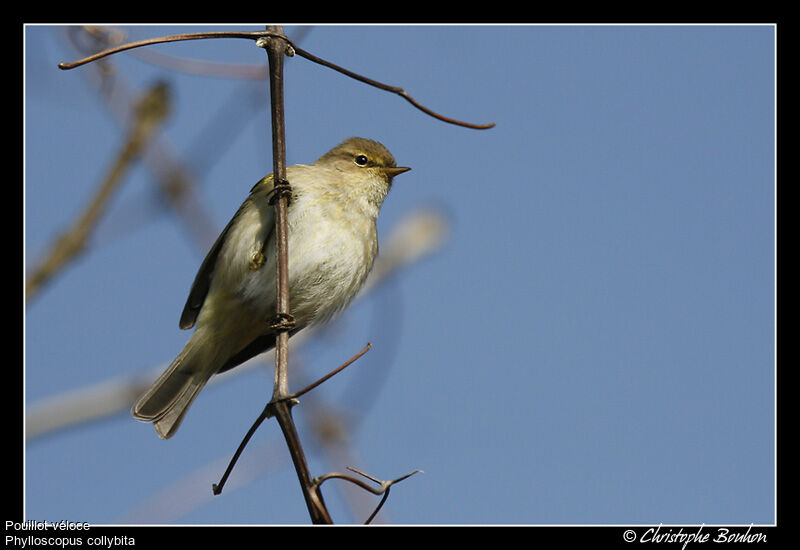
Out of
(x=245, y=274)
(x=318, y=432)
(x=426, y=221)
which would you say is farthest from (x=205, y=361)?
(x=318, y=432)

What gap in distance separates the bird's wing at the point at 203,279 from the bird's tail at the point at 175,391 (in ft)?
0.54

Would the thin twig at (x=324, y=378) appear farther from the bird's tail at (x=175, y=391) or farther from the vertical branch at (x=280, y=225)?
the bird's tail at (x=175, y=391)

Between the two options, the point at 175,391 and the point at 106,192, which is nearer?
the point at 106,192

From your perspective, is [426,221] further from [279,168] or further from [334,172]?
[279,168]

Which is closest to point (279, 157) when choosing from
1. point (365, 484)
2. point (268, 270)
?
point (365, 484)

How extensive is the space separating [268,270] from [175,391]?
962 mm

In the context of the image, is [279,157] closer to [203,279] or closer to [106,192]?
[106,192]

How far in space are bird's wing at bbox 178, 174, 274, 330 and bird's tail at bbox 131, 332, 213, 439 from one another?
Result: 6.5 inches

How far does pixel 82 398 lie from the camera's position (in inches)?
145

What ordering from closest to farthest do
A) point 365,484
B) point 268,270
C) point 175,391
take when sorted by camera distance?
point 365,484
point 268,270
point 175,391

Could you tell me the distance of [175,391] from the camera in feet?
15.1

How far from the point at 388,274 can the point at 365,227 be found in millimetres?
296

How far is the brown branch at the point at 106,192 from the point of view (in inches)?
92.7

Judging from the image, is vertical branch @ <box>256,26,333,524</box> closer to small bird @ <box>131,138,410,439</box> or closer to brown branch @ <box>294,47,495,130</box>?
brown branch @ <box>294,47,495,130</box>
